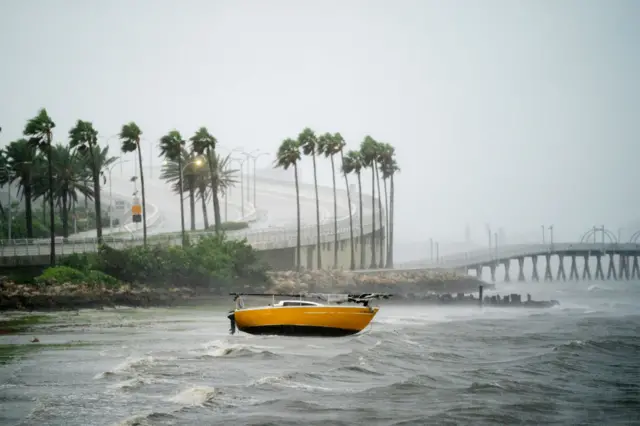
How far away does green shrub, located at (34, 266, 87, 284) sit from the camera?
70625 millimetres

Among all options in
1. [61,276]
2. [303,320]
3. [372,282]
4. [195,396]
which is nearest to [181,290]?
[61,276]

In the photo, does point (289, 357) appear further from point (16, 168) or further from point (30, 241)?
point (16, 168)

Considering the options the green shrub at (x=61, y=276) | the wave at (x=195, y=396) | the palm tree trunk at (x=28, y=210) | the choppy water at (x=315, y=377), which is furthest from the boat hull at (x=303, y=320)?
the palm tree trunk at (x=28, y=210)

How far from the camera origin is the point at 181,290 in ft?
258

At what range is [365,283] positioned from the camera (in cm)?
10481

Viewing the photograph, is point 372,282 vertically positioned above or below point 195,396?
above

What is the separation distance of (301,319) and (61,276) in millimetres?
32113

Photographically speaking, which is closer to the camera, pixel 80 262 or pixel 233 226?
pixel 80 262

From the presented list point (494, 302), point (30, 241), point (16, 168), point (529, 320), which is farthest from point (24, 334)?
point (16, 168)

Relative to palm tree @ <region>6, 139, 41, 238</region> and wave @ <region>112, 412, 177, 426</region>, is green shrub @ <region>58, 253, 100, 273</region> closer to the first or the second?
palm tree @ <region>6, 139, 41, 238</region>

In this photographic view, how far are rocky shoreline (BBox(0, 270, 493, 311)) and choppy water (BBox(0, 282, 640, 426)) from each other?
11872 millimetres

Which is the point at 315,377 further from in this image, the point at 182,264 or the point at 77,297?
the point at 182,264

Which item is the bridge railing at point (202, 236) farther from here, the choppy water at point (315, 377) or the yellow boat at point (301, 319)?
the yellow boat at point (301, 319)

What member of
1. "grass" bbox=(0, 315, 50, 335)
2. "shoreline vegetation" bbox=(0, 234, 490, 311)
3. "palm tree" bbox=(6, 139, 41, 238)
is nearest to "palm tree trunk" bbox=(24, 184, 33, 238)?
"palm tree" bbox=(6, 139, 41, 238)
